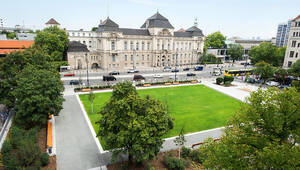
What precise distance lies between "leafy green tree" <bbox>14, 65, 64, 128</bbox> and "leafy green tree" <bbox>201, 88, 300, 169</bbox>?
1728 centimetres

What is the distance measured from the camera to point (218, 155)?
11.6 meters

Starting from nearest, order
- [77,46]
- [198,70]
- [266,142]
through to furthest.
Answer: [266,142] < [77,46] < [198,70]

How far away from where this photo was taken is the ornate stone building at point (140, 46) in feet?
208

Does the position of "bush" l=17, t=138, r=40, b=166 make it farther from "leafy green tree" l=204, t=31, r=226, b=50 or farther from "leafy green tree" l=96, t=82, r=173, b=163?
"leafy green tree" l=204, t=31, r=226, b=50

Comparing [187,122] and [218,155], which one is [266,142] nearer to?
[218,155]

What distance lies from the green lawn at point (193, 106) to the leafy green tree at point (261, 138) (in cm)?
1050

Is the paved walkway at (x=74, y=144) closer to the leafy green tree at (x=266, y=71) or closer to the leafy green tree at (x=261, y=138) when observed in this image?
the leafy green tree at (x=261, y=138)

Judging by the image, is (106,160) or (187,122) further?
(187,122)

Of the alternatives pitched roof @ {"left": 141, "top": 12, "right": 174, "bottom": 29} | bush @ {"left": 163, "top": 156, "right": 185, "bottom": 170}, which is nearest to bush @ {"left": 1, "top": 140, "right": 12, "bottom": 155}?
bush @ {"left": 163, "top": 156, "right": 185, "bottom": 170}

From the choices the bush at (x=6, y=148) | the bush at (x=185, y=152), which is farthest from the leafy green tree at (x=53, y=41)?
the bush at (x=185, y=152)

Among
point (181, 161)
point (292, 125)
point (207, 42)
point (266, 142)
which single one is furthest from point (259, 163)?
point (207, 42)

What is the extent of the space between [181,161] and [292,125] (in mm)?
8871

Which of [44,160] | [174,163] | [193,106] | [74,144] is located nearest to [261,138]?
[174,163]

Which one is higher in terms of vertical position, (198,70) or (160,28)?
(160,28)
